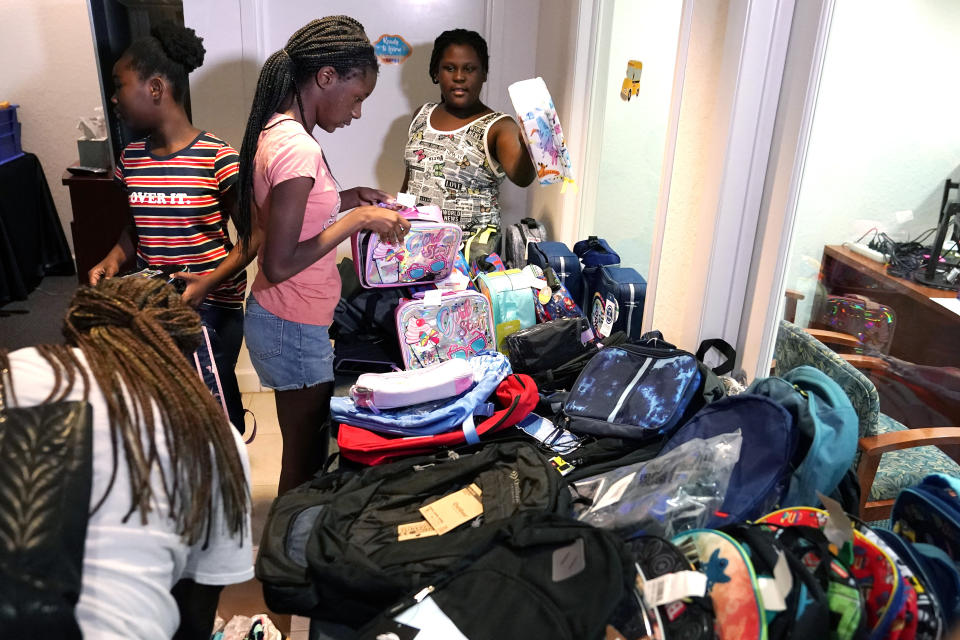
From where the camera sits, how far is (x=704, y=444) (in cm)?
167

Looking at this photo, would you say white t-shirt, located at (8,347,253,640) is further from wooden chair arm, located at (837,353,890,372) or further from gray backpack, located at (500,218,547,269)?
gray backpack, located at (500,218,547,269)

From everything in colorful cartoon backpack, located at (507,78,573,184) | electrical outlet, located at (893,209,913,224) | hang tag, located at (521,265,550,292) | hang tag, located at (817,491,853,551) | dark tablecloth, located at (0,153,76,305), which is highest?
colorful cartoon backpack, located at (507,78,573,184)

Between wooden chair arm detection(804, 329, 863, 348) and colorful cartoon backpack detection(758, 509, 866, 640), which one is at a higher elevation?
wooden chair arm detection(804, 329, 863, 348)

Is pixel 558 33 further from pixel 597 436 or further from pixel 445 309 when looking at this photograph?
pixel 597 436

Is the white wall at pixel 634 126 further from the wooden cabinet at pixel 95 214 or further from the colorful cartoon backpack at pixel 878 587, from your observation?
the wooden cabinet at pixel 95 214

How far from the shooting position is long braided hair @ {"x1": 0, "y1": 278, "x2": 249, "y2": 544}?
3.14 ft

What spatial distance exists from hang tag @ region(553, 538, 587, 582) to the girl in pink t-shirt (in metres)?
1.06

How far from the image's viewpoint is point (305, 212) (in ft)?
6.13

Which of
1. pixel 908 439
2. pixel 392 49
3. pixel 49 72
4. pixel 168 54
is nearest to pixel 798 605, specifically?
pixel 908 439

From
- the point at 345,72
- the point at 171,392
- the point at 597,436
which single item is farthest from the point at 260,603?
the point at 345,72

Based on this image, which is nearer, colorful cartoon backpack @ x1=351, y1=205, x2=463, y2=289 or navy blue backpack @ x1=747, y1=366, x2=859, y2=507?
navy blue backpack @ x1=747, y1=366, x2=859, y2=507

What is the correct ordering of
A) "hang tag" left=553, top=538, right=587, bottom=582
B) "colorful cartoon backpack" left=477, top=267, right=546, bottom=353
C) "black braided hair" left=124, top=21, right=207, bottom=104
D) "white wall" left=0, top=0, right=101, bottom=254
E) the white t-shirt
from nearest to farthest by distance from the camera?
the white t-shirt, "hang tag" left=553, top=538, right=587, bottom=582, "black braided hair" left=124, top=21, right=207, bottom=104, "colorful cartoon backpack" left=477, top=267, right=546, bottom=353, "white wall" left=0, top=0, right=101, bottom=254

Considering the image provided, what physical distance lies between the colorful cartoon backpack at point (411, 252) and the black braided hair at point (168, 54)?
30.7 inches

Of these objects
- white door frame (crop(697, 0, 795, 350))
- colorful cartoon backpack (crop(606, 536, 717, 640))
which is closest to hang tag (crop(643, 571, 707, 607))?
colorful cartoon backpack (crop(606, 536, 717, 640))
